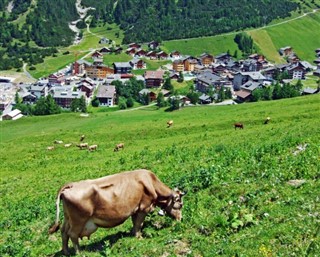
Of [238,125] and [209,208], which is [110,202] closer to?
[209,208]

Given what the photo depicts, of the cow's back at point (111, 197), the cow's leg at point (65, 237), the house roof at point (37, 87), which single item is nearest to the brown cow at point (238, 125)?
the cow's back at point (111, 197)

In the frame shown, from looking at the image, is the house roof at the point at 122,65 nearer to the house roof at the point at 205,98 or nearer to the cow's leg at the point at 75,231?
the house roof at the point at 205,98

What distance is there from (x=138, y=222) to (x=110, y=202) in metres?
1.25

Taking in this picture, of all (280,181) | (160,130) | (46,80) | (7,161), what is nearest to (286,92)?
(160,130)

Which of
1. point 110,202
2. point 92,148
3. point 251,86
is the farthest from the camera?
point 251,86

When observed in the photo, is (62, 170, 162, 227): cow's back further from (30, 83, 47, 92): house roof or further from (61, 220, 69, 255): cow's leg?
(30, 83, 47, 92): house roof

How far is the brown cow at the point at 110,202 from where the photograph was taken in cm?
1184

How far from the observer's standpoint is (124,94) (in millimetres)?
130750

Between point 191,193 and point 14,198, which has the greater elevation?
point 191,193

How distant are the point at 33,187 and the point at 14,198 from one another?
2.38 m

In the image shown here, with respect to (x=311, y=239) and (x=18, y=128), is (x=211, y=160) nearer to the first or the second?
(x=311, y=239)

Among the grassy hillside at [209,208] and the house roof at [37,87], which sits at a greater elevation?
the grassy hillside at [209,208]

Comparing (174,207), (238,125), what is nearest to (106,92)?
(238,125)

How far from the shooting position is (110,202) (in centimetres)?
1223
